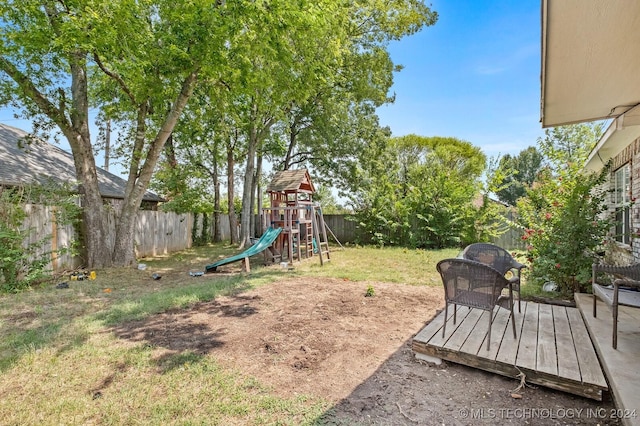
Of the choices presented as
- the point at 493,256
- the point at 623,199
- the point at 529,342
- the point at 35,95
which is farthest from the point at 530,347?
the point at 35,95

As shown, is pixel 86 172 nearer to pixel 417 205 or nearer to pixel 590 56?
pixel 590 56

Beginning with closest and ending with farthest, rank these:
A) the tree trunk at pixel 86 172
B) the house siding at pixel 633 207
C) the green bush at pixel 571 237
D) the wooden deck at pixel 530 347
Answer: the wooden deck at pixel 530 347 < the house siding at pixel 633 207 < the green bush at pixel 571 237 < the tree trunk at pixel 86 172

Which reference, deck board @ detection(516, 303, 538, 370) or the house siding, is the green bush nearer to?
the house siding

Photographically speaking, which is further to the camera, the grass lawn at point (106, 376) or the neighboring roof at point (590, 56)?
the grass lawn at point (106, 376)

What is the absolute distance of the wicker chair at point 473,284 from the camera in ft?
9.31

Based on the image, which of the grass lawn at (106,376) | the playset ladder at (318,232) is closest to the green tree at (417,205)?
the playset ladder at (318,232)

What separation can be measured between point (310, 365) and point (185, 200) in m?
11.6

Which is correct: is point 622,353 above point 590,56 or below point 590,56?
below

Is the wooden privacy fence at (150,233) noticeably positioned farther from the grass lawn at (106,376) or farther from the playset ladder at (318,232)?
the playset ladder at (318,232)

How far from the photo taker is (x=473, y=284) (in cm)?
295

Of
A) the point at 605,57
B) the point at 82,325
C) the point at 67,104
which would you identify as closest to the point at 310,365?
the point at 82,325

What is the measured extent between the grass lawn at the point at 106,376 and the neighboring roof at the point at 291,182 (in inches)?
190

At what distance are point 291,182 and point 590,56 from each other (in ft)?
26.8

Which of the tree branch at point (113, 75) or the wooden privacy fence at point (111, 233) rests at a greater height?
the tree branch at point (113, 75)
